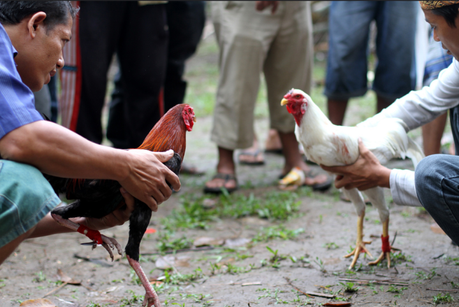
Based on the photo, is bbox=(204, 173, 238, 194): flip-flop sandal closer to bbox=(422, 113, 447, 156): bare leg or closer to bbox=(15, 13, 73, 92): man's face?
bbox=(422, 113, 447, 156): bare leg

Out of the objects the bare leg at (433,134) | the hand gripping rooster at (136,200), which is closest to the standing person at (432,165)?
the bare leg at (433,134)

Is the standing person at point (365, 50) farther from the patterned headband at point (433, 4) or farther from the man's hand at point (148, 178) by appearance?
the man's hand at point (148, 178)

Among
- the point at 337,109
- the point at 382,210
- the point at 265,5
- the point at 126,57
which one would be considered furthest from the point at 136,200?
the point at 337,109

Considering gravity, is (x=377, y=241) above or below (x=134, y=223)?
below

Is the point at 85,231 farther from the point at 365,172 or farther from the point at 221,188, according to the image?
the point at 221,188

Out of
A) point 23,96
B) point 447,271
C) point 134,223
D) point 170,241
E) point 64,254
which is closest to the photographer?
point 23,96

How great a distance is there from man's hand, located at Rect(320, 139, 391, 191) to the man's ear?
5.34 ft

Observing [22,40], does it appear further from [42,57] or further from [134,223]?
[134,223]

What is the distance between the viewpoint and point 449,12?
5.79 feet

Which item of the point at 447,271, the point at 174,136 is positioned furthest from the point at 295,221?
the point at 174,136

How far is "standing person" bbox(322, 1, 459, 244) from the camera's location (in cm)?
181

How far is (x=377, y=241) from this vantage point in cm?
281

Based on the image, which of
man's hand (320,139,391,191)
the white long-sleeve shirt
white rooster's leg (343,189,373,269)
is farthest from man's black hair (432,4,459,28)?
white rooster's leg (343,189,373,269)

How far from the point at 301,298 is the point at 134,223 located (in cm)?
91
